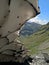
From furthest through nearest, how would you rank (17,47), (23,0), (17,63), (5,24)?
(17,63) < (17,47) < (5,24) < (23,0)

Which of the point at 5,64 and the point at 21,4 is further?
the point at 5,64

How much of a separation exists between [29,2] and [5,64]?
977 inches

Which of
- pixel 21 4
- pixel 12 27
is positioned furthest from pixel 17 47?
pixel 21 4

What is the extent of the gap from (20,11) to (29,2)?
68 cm

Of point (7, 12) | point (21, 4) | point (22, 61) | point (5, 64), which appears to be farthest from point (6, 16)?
point (22, 61)

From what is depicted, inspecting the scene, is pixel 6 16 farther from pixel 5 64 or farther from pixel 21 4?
pixel 5 64

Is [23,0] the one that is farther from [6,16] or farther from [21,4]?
[6,16]

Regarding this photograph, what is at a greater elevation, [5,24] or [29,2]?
[29,2]

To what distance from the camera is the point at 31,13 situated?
36.0 feet

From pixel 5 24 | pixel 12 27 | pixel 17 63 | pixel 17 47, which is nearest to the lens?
pixel 5 24

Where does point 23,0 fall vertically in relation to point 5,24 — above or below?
above

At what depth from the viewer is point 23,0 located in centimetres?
1043

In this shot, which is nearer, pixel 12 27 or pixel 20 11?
pixel 20 11

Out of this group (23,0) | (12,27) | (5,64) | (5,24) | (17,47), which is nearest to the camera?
Answer: (23,0)
